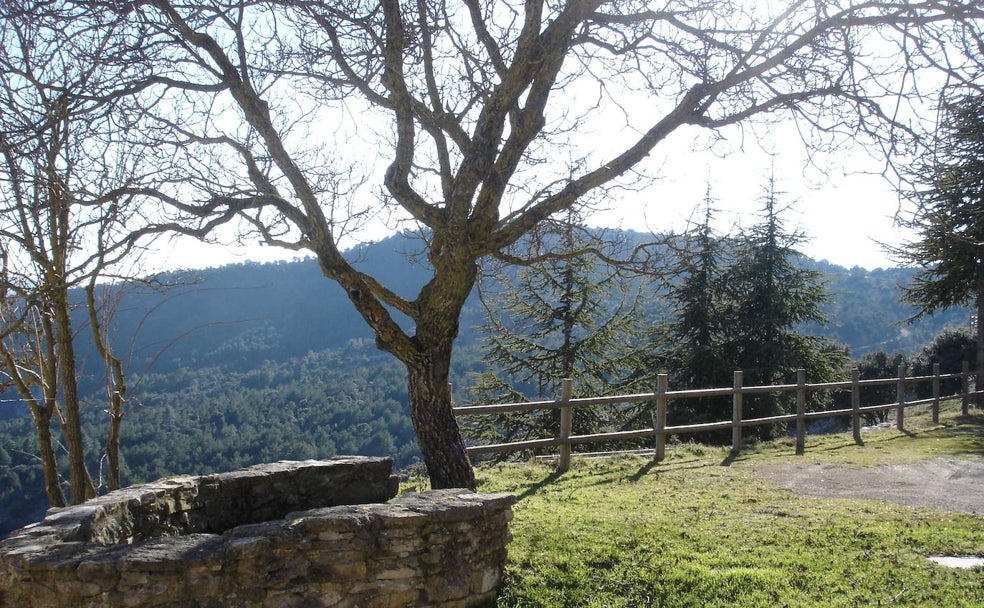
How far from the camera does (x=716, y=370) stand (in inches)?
848

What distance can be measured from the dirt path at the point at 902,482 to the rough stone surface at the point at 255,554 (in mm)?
5066

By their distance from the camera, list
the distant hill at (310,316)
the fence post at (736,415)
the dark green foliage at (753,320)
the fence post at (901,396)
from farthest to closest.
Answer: the distant hill at (310,316), the dark green foliage at (753,320), the fence post at (901,396), the fence post at (736,415)

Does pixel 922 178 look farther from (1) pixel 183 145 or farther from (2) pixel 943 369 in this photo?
(2) pixel 943 369

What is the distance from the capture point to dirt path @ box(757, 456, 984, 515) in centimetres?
767

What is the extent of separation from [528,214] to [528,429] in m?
11.3

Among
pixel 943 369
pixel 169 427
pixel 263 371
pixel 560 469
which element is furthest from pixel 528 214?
pixel 263 371

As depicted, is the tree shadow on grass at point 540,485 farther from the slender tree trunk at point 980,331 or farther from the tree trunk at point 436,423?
the slender tree trunk at point 980,331

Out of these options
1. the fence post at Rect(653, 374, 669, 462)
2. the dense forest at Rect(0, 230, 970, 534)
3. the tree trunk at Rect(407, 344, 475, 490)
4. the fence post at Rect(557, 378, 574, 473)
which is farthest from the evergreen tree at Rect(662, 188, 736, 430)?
the tree trunk at Rect(407, 344, 475, 490)

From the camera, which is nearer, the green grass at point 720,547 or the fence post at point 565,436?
Answer: the green grass at point 720,547

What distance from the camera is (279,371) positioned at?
197 ft

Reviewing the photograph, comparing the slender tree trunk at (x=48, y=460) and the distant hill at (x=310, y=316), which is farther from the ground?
the distant hill at (x=310, y=316)

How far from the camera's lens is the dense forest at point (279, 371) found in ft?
63.3

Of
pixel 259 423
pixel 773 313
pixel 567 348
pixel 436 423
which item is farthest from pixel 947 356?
pixel 259 423

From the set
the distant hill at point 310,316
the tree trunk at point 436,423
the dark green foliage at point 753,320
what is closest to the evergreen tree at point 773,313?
the dark green foliage at point 753,320
